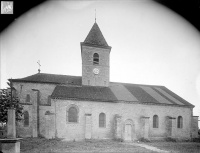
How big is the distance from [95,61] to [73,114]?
9741 millimetres

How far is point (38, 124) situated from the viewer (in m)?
24.1

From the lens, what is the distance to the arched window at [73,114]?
75.2 feet

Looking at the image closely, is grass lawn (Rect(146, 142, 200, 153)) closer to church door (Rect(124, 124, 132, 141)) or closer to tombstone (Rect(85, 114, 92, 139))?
church door (Rect(124, 124, 132, 141))

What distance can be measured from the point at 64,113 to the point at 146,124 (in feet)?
38.7

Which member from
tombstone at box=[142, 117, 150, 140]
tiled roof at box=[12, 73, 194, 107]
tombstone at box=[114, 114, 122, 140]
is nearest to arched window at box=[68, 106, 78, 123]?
tiled roof at box=[12, 73, 194, 107]

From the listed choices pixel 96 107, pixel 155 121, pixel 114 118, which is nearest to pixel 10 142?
pixel 96 107

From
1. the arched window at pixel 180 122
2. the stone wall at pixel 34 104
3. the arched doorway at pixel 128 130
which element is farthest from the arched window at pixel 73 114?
the arched window at pixel 180 122

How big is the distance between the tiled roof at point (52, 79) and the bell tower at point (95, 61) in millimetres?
2441

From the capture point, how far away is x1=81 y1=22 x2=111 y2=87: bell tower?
90.4 feet

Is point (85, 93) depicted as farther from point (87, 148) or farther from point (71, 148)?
point (71, 148)

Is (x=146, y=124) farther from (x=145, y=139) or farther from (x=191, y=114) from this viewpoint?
(x=191, y=114)

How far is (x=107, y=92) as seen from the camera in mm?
26031

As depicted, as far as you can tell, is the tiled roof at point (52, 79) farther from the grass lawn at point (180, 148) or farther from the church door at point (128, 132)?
the grass lawn at point (180, 148)

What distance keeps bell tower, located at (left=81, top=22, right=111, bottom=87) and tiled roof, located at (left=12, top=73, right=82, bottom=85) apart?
2441 mm
